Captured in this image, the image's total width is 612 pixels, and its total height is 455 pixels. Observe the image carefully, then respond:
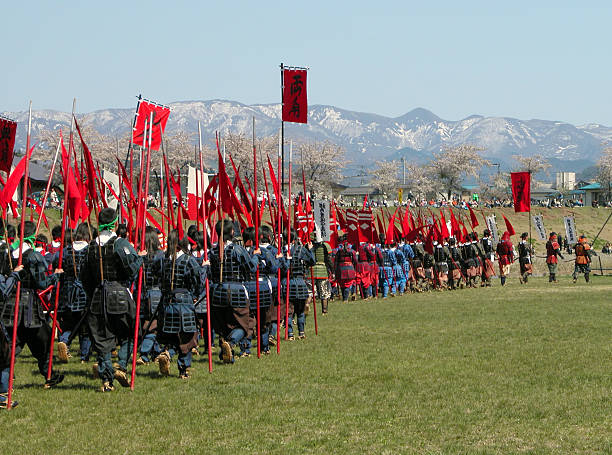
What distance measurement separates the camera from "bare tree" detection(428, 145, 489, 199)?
113 meters

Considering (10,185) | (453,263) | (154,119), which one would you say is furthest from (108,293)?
(453,263)

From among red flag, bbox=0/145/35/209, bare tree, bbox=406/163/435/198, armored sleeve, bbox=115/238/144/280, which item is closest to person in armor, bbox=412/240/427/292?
armored sleeve, bbox=115/238/144/280

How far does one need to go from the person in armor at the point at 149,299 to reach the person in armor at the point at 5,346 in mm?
2343

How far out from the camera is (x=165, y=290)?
10836mm

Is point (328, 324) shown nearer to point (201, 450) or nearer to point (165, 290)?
point (165, 290)

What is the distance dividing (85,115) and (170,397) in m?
95.9

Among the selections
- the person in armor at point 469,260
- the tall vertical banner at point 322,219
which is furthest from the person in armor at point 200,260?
the person in armor at point 469,260

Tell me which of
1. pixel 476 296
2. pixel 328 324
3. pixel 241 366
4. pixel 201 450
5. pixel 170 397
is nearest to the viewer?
pixel 201 450

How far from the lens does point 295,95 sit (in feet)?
66.4

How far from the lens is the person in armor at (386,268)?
25.4 m

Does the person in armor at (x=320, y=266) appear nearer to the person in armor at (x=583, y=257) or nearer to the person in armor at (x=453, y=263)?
the person in armor at (x=453, y=263)

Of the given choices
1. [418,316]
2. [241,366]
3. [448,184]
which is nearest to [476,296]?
[418,316]

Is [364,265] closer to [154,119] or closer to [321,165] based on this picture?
[154,119]

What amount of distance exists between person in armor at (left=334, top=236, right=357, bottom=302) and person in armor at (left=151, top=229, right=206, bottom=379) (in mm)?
12895
